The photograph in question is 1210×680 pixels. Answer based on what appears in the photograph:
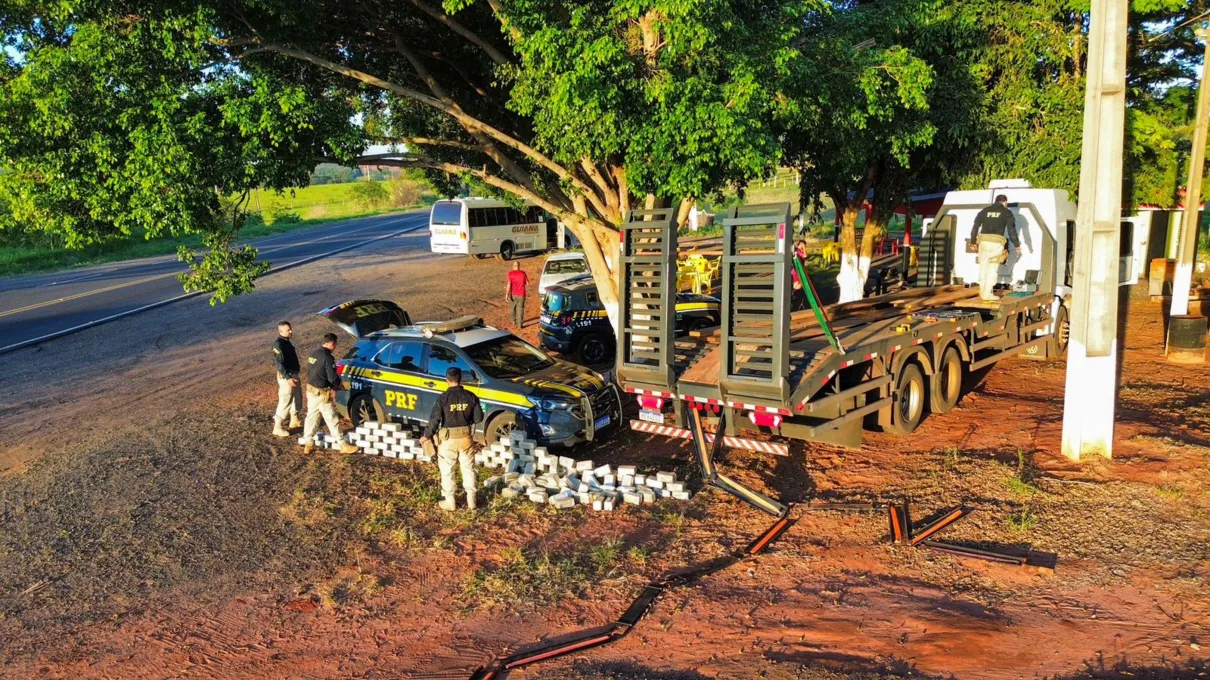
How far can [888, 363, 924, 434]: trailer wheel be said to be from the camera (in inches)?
392

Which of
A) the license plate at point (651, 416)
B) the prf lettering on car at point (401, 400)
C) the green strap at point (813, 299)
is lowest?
the prf lettering on car at point (401, 400)

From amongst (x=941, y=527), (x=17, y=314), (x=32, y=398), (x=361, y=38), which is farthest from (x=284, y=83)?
(x=17, y=314)

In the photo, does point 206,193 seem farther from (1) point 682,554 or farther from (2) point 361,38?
(1) point 682,554

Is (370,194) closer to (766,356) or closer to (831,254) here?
(831,254)

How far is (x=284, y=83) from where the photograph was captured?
35.4 ft

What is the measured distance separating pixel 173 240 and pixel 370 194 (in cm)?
3477

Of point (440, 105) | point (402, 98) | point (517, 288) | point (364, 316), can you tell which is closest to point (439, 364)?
point (364, 316)

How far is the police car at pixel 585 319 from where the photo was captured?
15.7m

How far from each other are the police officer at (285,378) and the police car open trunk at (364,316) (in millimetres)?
1251

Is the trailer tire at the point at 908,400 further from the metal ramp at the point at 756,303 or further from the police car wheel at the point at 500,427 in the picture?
the police car wheel at the point at 500,427

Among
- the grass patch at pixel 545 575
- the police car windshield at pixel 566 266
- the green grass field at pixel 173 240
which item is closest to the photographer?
the grass patch at pixel 545 575

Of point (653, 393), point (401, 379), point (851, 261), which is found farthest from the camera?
point (851, 261)

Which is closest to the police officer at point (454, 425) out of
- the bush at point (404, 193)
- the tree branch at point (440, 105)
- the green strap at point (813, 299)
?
the green strap at point (813, 299)

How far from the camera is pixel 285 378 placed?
11.6 m
